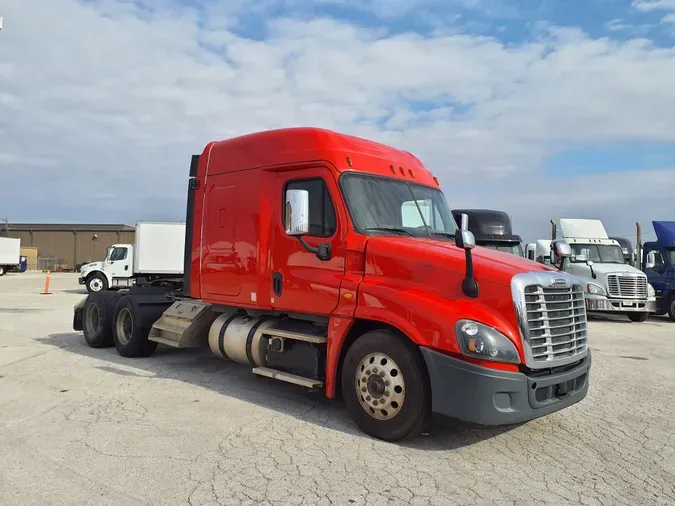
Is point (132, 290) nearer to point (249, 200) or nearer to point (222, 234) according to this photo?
point (222, 234)

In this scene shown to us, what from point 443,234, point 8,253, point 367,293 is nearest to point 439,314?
point 367,293

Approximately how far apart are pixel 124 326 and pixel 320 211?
16.5 feet

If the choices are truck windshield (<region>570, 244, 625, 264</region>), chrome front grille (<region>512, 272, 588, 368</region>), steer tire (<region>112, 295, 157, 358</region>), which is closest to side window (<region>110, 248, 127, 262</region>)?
steer tire (<region>112, 295, 157, 358</region>)

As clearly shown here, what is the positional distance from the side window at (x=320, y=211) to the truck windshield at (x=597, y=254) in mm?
13124

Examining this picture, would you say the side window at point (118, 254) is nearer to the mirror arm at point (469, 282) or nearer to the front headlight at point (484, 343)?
the mirror arm at point (469, 282)

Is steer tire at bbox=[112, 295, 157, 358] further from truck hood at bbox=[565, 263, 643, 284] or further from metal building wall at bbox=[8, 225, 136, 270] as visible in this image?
metal building wall at bbox=[8, 225, 136, 270]

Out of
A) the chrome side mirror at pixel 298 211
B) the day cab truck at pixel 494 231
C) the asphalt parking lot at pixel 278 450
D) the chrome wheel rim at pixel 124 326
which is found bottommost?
the asphalt parking lot at pixel 278 450

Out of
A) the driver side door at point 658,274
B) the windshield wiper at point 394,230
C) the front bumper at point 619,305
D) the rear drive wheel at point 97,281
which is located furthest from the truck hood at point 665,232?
the rear drive wheel at point 97,281

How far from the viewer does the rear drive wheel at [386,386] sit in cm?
476

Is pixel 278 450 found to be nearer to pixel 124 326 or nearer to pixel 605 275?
pixel 124 326

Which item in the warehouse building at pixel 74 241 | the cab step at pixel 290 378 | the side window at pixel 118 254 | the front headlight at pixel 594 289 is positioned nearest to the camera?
the cab step at pixel 290 378

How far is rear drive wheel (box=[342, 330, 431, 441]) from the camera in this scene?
4762 millimetres

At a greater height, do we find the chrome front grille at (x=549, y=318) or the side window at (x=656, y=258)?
the side window at (x=656, y=258)

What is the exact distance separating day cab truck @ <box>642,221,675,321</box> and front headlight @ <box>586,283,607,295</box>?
274cm
